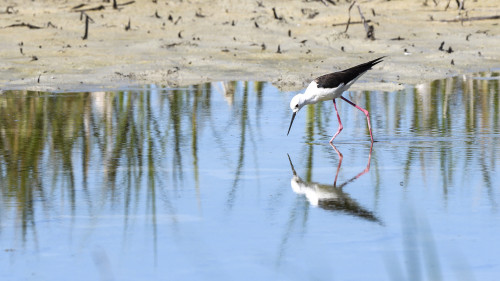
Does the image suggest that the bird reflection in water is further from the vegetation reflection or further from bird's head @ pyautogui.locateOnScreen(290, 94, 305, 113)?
bird's head @ pyautogui.locateOnScreen(290, 94, 305, 113)

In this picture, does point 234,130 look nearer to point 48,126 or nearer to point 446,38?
point 48,126

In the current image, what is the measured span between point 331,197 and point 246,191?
1.91ft

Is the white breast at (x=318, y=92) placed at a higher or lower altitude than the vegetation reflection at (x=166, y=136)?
higher

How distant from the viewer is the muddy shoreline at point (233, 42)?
44.4 ft

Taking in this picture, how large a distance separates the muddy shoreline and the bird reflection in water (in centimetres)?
584

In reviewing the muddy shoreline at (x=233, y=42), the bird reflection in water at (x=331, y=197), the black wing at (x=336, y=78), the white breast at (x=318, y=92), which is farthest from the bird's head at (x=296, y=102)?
the muddy shoreline at (x=233, y=42)

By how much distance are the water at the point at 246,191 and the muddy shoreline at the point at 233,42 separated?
8.01ft

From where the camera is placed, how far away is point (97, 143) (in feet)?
27.6

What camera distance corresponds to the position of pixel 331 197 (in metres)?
6.29

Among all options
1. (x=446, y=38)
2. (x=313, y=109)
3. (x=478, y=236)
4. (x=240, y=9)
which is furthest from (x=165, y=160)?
(x=240, y=9)

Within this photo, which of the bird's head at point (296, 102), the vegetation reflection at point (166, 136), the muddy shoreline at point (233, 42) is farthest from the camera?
the muddy shoreline at point (233, 42)

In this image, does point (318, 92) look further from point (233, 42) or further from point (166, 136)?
point (233, 42)

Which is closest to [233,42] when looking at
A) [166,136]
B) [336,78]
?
[336,78]

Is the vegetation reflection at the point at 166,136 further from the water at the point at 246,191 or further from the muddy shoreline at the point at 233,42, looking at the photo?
the muddy shoreline at the point at 233,42
